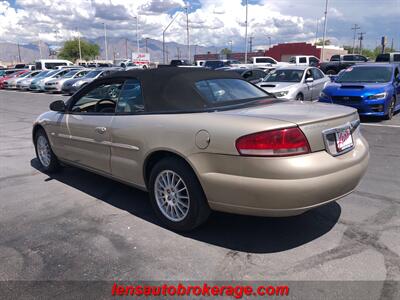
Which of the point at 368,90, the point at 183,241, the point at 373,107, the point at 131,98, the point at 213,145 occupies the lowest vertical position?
the point at 183,241

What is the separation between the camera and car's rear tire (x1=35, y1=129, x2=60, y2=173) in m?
5.80

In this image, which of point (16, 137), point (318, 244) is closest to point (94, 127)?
point (318, 244)

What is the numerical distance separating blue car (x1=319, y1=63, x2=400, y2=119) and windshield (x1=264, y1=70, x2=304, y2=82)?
162cm

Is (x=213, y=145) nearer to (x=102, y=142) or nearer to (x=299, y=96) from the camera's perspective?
(x=102, y=142)

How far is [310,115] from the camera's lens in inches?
134

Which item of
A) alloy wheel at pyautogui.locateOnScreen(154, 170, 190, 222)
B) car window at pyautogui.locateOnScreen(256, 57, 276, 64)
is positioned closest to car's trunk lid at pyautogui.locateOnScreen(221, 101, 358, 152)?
alloy wheel at pyautogui.locateOnScreen(154, 170, 190, 222)

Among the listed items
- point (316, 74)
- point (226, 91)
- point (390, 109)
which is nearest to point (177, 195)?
point (226, 91)

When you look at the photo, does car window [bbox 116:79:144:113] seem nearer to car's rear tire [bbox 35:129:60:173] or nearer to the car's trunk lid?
the car's trunk lid

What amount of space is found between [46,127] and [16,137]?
4.25m

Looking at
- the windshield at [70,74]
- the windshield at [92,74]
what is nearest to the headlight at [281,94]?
the windshield at [92,74]

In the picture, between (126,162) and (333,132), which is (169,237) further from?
(333,132)

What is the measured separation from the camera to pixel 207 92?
3.99m

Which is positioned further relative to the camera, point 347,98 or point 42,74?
point 42,74

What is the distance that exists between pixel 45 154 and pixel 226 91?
3332 millimetres
